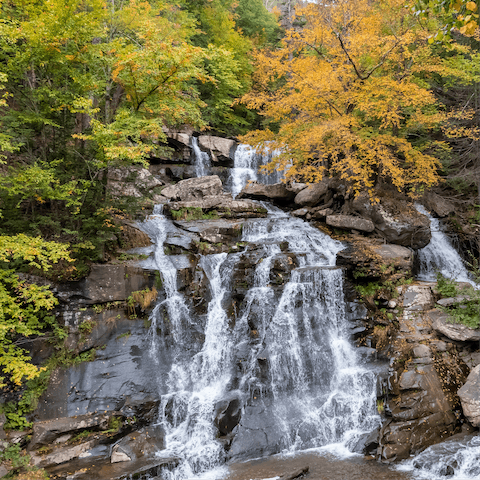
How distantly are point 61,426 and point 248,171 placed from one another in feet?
45.6

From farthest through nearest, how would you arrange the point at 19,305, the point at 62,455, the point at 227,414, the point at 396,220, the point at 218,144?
the point at 218,144 < the point at 396,220 < the point at 227,414 < the point at 19,305 < the point at 62,455

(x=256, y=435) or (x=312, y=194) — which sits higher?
(x=312, y=194)

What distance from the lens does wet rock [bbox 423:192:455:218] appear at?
1453 cm

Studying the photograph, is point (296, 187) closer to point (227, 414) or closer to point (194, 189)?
point (194, 189)

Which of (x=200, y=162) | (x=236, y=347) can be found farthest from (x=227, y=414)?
(x=200, y=162)

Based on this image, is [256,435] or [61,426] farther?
[256,435]

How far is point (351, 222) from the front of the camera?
1288 cm

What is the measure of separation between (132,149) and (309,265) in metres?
6.42

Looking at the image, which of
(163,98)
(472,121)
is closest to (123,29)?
(163,98)

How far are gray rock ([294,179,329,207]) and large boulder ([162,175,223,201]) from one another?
12.4ft

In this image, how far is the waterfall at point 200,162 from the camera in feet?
58.5

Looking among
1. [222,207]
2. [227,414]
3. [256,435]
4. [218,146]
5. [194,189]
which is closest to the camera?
[256,435]

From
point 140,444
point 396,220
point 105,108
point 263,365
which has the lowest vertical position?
point 140,444

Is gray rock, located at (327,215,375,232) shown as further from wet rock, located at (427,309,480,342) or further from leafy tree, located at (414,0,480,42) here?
leafy tree, located at (414,0,480,42)
